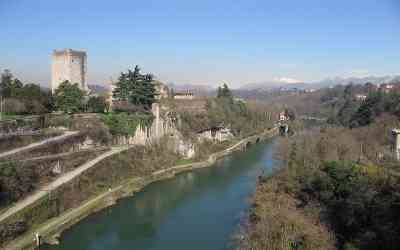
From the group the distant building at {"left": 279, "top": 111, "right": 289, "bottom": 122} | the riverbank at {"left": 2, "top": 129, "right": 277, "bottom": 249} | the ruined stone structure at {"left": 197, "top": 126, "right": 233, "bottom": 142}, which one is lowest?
the riverbank at {"left": 2, "top": 129, "right": 277, "bottom": 249}

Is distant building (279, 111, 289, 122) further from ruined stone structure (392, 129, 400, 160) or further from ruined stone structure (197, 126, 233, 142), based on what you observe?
ruined stone structure (392, 129, 400, 160)

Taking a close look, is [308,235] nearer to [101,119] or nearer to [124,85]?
[101,119]

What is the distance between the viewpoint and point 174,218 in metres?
13.8

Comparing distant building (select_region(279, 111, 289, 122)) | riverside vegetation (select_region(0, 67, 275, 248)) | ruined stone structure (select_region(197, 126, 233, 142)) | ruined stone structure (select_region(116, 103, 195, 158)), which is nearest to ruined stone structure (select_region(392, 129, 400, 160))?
riverside vegetation (select_region(0, 67, 275, 248))

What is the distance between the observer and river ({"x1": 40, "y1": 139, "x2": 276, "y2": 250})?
37.4ft

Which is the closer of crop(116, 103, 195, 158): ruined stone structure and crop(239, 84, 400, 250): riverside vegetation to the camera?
crop(239, 84, 400, 250): riverside vegetation

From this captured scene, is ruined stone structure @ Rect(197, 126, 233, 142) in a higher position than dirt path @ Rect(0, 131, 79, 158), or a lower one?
lower

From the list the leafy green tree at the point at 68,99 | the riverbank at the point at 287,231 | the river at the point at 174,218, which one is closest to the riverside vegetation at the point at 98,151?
the leafy green tree at the point at 68,99

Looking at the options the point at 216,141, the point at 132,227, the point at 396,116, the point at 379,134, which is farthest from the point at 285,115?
the point at 132,227

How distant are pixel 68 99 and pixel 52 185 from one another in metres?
7.50

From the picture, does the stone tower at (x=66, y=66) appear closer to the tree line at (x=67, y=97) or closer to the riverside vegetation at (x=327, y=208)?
the tree line at (x=67, y=97)

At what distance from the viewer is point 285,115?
48031 mm

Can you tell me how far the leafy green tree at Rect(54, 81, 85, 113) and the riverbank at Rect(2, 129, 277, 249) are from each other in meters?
4.94

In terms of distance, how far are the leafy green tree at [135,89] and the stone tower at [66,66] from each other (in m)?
2.39
